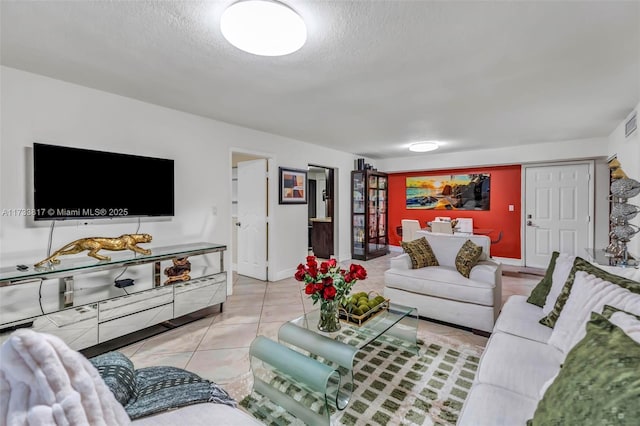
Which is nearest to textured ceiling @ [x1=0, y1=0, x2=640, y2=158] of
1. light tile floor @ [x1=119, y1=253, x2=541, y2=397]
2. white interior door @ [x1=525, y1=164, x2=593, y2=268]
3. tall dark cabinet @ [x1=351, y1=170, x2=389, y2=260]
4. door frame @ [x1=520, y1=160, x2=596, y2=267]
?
door frame @ [x1=520, y1=160, x2=596, y2=267]

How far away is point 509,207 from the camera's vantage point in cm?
587

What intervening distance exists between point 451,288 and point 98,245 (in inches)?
128

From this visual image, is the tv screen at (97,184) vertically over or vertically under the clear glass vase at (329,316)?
over

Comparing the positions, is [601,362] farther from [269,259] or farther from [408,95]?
[269,259]

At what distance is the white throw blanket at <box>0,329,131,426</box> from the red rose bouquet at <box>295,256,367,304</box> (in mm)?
1433

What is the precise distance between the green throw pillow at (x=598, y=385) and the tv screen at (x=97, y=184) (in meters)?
3.32

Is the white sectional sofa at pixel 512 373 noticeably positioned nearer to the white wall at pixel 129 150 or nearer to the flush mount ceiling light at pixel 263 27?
the flush mount ceiling light at pixel 263 27

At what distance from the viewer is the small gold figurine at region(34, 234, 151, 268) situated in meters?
2.39

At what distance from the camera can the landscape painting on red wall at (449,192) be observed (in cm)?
616

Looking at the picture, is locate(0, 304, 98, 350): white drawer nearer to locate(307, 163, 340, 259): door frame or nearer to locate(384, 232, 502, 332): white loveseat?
locate(384, 232, 502, 332): white loveseat

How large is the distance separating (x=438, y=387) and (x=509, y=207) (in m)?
5.05

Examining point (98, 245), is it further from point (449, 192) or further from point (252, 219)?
point (449, 192)

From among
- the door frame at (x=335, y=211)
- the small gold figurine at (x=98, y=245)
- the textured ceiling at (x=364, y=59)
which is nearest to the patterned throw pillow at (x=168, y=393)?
the small gold figurine at (x=98, y=245)

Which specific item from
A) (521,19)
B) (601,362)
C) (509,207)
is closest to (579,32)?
(521,19)
